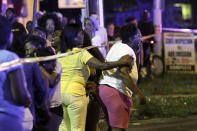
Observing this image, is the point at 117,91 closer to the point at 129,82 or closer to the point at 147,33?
the point at 129,82

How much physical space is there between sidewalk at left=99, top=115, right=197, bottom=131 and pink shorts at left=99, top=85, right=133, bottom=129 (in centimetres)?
269

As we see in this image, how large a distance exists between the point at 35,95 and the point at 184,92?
7349 millimetres

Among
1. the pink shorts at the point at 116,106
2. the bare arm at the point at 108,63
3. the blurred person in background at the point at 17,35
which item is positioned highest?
the blurred person in background at the point at 17,35

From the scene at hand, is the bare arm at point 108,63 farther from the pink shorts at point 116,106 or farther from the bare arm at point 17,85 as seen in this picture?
the bare arm at point 17,85

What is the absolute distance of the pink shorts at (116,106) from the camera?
16.8 ft

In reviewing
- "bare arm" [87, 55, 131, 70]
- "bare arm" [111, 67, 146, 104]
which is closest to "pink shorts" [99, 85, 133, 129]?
"bare arm" [111, 67, 146, 104]

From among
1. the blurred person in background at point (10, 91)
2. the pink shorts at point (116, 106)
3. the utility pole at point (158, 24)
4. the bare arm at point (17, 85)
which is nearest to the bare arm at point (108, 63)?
the pink shorts at point (116, 106)

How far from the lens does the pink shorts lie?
16.8 feet

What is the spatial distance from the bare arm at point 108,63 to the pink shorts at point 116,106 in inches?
15.5

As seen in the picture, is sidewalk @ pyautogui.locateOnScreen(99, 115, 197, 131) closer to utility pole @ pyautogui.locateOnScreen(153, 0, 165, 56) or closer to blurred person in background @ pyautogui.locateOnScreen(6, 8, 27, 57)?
blurred person in background @ pyautogui.locateOnScreen(6, 8, 27, 57)

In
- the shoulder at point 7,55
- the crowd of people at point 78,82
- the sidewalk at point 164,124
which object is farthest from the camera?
the sidewalk at point 164,124

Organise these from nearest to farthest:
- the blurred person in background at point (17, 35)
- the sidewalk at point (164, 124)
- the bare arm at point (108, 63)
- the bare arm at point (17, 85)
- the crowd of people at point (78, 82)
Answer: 1. the bare arm at point (17, 85)
2. the crowd of people at point (78, 82)
3. the bare arm at point (108, 63)
4. the blurred person in background at point (17, 35)
5. the sidewalk at point (164, 124)

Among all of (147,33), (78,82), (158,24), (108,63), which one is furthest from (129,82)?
(158,24)

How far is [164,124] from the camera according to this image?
8.22 metres
